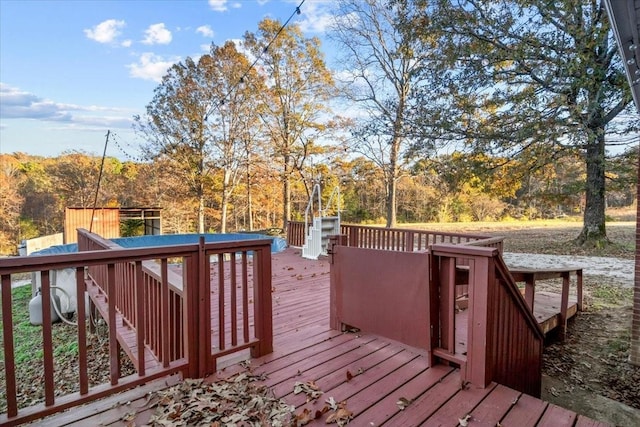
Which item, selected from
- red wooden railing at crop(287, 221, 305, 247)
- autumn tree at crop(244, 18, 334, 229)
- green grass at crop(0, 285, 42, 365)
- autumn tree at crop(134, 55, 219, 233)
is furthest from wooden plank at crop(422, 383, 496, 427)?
autumn tree at crop(134, 55, 219, 233)

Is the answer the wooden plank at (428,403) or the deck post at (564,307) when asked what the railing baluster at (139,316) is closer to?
the wooden plank at (428,403)

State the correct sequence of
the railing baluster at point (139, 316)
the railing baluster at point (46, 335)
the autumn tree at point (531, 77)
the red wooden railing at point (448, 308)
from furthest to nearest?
the autumn tree at point (531, 77) < the red wooden railing at point (448, 308) < the railing baluster at point (139, 316) < the railing baluster at point (46, 335)

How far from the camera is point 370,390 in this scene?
212cm

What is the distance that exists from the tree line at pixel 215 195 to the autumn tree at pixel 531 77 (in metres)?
4.45

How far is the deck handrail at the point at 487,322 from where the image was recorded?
2.07 m

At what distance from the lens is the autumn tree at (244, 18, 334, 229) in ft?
47.0

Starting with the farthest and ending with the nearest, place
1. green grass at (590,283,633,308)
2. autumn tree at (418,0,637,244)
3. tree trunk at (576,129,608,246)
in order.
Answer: tree trunk at (576,129,608,246), autumn tree at (418,0,637,244), green grass at (590,283,633,308)

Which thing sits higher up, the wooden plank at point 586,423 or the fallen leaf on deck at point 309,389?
the wooden plank at point 586,423

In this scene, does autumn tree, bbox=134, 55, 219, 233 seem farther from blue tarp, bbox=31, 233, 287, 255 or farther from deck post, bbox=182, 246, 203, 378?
deck post, bbox=182, 246, 203, 378

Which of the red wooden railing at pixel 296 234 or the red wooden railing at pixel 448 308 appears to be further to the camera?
the red wooden railing at pixel 296 234

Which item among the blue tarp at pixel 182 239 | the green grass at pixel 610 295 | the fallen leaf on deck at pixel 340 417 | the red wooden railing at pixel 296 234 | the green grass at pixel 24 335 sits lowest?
the green grass at pixel 24 335

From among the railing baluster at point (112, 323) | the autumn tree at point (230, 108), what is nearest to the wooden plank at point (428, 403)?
the railing baluster at point (112, 323)

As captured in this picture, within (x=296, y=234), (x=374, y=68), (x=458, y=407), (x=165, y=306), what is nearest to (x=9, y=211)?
(x=296, y=234)

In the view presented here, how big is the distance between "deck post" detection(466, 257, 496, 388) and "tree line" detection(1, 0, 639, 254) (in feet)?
21.0
